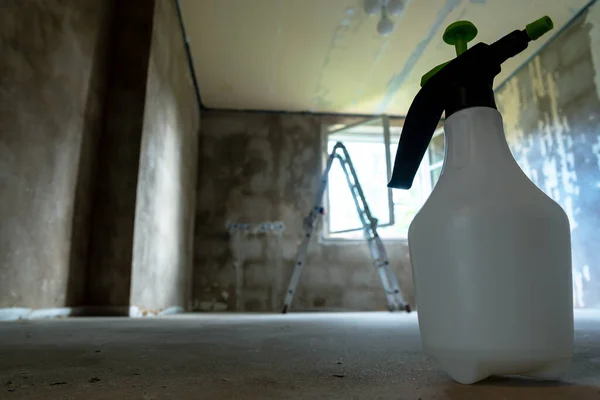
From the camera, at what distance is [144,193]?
2.23m

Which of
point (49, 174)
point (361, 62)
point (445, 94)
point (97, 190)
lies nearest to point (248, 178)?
point (361, 62)

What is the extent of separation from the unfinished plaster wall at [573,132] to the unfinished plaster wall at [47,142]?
3340 mm

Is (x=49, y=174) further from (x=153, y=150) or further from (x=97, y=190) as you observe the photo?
(x=153, y=150)

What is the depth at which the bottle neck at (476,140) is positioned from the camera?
362 mm

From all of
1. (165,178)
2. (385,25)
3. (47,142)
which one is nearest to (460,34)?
(47,142)

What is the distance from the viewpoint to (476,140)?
1.21ft

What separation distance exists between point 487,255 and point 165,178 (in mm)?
2686

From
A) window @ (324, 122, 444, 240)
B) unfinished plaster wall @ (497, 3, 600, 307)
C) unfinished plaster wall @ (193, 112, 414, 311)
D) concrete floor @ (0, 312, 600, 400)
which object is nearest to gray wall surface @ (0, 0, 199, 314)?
concrete floor @ (0, 312, 600, 400)

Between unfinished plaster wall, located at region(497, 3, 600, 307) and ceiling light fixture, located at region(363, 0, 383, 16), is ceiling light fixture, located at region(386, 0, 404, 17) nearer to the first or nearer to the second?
ceiling light fixture, located at region(363, 0, 383, 16)

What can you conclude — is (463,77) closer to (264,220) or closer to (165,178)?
(165,178)

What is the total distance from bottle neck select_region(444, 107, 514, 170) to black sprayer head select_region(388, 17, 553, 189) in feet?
0.04

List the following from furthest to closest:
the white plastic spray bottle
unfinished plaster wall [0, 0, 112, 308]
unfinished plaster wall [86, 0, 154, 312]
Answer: unfinished plaster wall [86, 0, 154, 312]
unfinished plaster wall [0, 0, 112, 308]
the white plastic spray bottle

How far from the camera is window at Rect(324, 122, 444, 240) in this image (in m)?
4.30

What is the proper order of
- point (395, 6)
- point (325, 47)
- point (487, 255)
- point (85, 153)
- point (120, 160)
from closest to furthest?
point (487, 255)
point (85, 153)
point (120, 160)
point (395, 6)
point (325, 47)
